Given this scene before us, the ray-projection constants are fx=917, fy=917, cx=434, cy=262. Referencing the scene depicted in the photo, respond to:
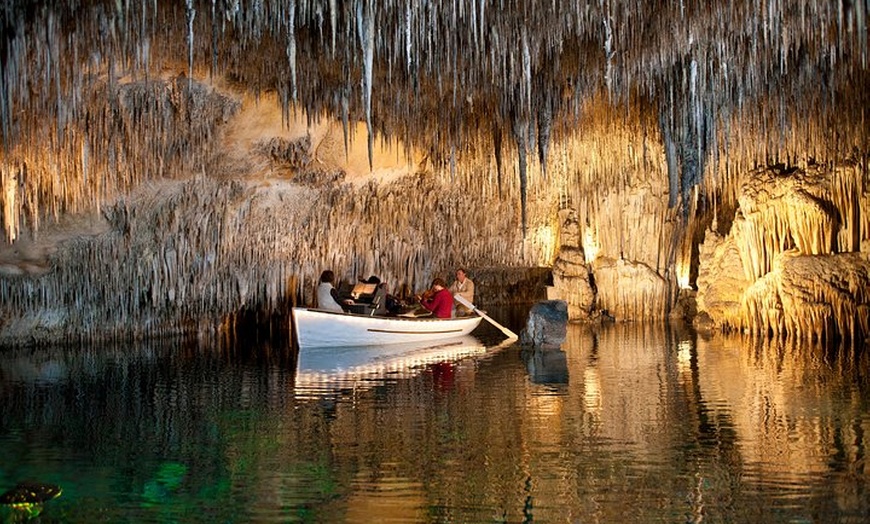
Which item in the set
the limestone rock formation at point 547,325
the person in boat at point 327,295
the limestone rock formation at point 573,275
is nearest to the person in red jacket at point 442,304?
the person in boat at point 327,295

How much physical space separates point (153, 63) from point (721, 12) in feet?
20.7

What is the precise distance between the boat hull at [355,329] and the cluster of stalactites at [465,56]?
3104 mm

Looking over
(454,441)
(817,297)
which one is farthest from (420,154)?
(454,441)

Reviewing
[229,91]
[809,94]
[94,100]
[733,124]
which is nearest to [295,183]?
[229,91]

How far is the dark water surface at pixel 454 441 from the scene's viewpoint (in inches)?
202

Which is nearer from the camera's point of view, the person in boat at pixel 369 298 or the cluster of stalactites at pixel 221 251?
the cluster of stalactites at pixel 221 251

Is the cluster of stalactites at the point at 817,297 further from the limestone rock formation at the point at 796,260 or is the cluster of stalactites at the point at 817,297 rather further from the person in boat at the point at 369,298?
the person in boat at the point at 369,298

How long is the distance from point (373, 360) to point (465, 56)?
4.43m

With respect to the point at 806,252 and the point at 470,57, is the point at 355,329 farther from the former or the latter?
the point at 806,252

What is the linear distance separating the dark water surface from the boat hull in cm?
251

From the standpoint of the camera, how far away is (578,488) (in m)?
5.43

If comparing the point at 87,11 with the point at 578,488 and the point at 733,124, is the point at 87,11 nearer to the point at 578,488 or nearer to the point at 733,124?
the point at 578,488

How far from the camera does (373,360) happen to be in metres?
12.7

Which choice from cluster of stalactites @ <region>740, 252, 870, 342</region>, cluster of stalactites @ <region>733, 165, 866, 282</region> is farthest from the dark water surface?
cluster of stalactites @ <region>733, 165, 866, 282</region>
